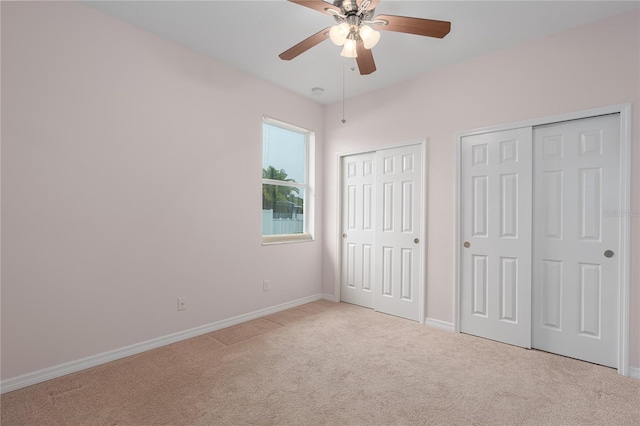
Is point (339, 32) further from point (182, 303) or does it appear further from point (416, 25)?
point (182, 303)

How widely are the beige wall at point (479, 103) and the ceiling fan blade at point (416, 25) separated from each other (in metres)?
1.35

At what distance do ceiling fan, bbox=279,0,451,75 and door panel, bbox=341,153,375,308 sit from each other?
6.41 ft

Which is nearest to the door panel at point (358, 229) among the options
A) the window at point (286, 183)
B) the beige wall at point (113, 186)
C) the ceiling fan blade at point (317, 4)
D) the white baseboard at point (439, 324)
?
the window at point (286, 183)

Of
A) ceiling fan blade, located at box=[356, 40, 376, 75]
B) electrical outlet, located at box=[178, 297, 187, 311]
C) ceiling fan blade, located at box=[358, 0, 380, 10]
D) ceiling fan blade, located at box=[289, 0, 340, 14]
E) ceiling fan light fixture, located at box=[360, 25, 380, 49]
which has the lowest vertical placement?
electrical outlet, located at box=[178, 297, 187, 311]

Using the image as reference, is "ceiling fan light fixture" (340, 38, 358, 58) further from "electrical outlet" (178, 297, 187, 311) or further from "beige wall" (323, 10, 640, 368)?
"electrical outlet" (178, 297, 187, 311)

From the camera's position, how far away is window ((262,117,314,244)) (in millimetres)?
3812

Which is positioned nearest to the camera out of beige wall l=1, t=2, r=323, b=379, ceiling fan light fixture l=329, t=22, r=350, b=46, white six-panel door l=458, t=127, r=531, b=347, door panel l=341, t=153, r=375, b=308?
ceiling fan light fixture l=329, t=22, r=350, b=46

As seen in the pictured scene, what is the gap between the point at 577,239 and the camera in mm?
2592

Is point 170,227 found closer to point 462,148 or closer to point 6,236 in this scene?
point 6,236

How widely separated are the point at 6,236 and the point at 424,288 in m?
3.56

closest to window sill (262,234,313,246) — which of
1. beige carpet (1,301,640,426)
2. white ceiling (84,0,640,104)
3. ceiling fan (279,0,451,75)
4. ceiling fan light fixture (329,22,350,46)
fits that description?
beige carpet (1,301,640,426)

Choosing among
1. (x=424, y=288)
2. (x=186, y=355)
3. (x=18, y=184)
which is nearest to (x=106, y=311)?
(x=186, y=355)

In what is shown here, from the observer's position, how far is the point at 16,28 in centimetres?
208

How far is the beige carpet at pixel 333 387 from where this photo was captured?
6.00ft
